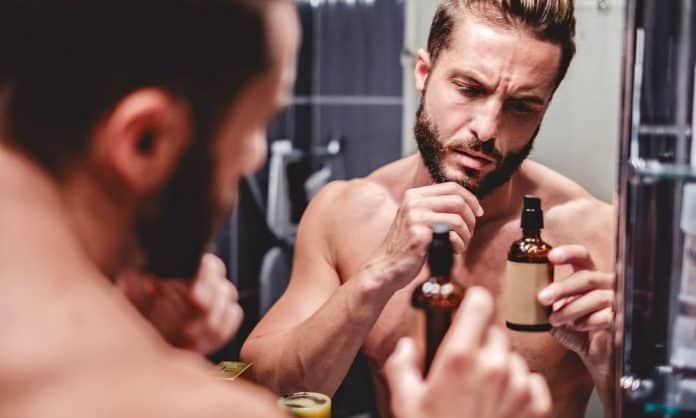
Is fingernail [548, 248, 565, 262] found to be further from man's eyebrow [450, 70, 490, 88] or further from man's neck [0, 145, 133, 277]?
man's neck [0, 145, 133, 277]

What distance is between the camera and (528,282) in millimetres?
1114

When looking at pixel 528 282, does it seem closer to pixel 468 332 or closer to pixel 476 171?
pixel 476 171

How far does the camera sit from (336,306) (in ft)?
4.26

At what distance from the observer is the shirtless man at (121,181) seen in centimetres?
57

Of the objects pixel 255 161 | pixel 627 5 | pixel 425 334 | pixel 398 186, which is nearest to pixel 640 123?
pixel 627 5

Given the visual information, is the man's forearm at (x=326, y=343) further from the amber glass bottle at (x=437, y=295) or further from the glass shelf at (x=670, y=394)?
the glass shelf at (x=670, y=394)

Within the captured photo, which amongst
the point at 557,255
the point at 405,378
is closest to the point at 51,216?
the point at 405,378

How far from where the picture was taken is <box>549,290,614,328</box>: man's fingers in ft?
3.77

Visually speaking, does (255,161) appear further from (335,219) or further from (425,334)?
(335,219)

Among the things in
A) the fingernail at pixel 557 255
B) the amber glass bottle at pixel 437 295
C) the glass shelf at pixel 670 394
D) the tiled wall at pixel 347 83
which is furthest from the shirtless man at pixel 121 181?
the tiled wall at pixel 347 83

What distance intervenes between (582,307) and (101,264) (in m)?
0.73

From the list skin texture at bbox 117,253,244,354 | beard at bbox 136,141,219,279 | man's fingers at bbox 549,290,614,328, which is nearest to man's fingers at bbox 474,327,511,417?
beard at bbox 136,141,219,279

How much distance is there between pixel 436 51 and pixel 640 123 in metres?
0.49

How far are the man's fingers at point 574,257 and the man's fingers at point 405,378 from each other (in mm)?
500
